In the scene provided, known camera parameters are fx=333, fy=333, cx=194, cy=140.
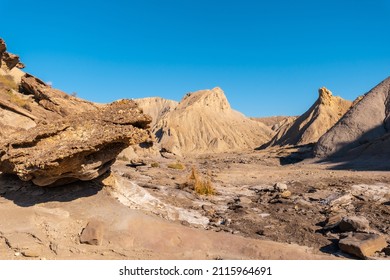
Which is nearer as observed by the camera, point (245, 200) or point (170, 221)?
point (170, 221)

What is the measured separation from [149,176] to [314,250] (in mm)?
8103

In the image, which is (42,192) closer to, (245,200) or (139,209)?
(139,209)

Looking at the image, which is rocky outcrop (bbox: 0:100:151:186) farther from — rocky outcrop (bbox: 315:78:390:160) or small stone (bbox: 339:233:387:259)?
rocky outcrop (bbox: 315:78:390:160)

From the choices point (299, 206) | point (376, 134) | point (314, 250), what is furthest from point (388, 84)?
point (314, 250)

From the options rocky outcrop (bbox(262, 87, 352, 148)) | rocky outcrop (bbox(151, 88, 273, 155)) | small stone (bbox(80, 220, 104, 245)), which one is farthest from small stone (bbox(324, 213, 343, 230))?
rocky outcrop (bbox(151, 88, 273, 155))

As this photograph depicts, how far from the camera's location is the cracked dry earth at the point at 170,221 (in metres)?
5.44

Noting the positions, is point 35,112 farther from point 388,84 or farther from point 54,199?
point 388,84

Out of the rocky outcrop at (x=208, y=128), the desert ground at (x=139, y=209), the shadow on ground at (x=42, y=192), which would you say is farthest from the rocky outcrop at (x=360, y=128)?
the rocky outcrop at (x=208, y=128)

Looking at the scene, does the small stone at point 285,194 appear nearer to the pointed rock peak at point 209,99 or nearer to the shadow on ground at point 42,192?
the shadow on ground at point 42,192

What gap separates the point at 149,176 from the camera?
12.8m

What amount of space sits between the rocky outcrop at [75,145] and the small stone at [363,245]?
4.03 metres

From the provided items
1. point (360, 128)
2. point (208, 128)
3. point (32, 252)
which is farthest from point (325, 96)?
point (32, 252)

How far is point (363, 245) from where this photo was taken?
523cm

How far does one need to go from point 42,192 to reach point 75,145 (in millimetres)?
1570
